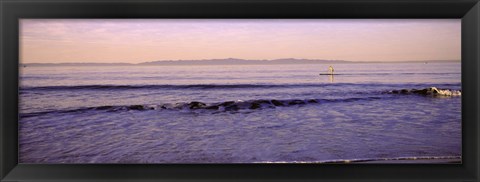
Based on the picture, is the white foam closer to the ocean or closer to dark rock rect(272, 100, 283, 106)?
the ocean

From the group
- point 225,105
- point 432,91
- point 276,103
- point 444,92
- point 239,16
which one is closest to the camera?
point 239,16

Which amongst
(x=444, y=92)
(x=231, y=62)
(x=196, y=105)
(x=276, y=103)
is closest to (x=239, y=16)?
(x=231, y=62)

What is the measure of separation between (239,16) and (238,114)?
3.24 feet

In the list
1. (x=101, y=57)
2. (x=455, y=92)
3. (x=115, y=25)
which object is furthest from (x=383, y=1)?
(x=101, y=57)

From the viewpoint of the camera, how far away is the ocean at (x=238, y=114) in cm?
168

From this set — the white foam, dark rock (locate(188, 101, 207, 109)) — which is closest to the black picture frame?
the white foam

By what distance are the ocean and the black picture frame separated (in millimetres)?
74

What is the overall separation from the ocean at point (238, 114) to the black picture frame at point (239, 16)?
7 cm

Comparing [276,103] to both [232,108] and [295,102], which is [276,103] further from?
[232,108]

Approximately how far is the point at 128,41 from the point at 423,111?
1.60 m

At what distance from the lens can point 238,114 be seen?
2287 millimetres

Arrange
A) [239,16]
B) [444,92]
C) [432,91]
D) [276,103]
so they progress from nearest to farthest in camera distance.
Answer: [239,16] → [444,92] → [432,91] → [276,103]

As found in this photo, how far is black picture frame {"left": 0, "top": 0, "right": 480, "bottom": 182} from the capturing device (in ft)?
4.53

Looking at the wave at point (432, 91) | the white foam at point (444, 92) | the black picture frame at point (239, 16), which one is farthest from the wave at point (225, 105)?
the black picture frame at point (239, 16)
